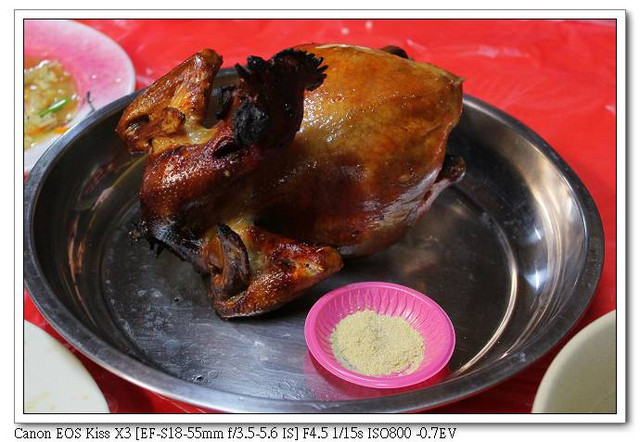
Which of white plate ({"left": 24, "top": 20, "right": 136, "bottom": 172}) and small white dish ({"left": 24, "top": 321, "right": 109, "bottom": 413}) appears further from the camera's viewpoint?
white plate ({"left": 24, "top": 20, "right": 136, "bottom": 172})

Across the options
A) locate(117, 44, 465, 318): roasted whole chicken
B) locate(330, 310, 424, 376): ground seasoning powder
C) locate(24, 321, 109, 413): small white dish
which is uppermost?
locate(117, 44, 465, 318): roasted whole chicken

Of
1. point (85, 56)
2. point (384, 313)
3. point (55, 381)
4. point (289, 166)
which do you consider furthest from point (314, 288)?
point (85, 56)

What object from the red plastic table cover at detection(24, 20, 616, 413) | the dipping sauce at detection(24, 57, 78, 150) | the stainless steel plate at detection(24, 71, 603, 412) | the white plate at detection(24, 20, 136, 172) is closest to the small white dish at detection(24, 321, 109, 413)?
the stainless steel plate at detection(24, 71, 603, 412)

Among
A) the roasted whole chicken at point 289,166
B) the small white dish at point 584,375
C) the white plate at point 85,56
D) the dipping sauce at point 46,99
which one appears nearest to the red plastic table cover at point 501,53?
the white plate at point 85,56

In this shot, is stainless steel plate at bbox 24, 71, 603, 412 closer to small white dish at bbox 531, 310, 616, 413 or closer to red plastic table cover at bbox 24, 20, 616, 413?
small white dish at bbox 531, 310, 616, 413

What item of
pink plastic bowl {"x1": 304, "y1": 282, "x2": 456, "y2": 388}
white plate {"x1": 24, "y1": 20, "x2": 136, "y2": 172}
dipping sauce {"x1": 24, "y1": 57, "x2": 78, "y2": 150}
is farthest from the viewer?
white plate {"x1": 24, "y1": 20, "x2": 136, "y2": 172}

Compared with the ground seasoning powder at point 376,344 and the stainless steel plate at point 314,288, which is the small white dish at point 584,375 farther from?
the ground seasoning powder at point 376,344

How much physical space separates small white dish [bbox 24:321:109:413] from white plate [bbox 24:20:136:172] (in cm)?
78

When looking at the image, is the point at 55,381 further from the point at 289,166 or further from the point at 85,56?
the point at 85,56

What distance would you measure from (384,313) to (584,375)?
1.47 ft

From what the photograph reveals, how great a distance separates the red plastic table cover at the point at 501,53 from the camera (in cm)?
193

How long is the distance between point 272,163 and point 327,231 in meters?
0.20

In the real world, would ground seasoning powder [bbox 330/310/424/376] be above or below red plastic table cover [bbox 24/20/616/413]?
below

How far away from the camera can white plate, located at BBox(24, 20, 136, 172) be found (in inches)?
71.9
